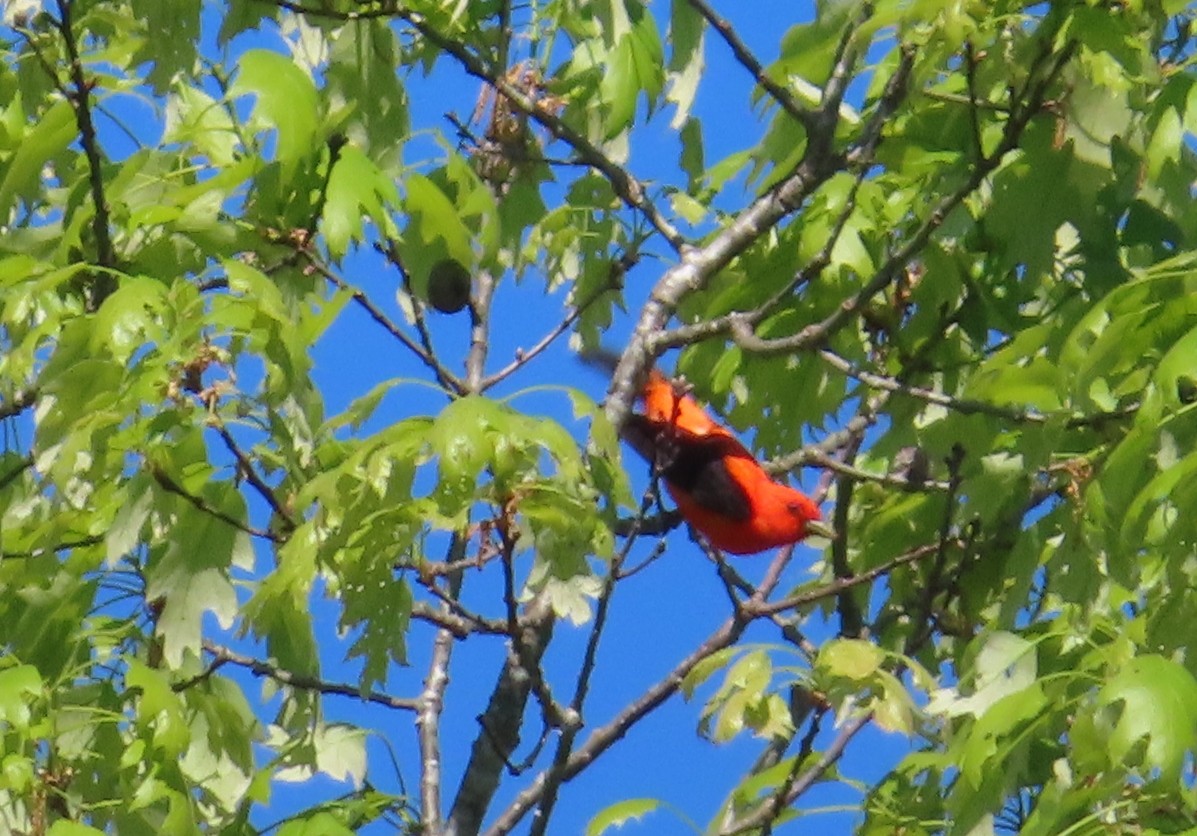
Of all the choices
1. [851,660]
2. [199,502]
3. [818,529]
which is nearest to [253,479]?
[199,502]

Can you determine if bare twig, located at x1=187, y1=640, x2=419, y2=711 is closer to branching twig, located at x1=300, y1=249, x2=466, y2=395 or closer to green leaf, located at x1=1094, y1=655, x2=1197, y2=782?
branching twig, located at x1=300, y1=249, x2=466, y2=395

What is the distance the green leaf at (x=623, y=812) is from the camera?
237 cm

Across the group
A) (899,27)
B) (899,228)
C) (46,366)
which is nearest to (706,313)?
(899,228)

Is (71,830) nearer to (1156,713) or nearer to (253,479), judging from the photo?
(253,479)

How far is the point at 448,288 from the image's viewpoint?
2818 mm

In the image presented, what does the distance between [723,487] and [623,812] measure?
1.03 metres

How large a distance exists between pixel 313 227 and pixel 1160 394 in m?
0.99

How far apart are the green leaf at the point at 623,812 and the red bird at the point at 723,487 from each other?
2.81 ft

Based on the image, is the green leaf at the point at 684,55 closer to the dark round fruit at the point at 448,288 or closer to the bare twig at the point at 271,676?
the dark round fruit at the point at 448,288

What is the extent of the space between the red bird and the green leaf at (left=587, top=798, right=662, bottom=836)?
33.7 inches

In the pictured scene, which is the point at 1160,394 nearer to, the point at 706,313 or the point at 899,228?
the point at 899,228

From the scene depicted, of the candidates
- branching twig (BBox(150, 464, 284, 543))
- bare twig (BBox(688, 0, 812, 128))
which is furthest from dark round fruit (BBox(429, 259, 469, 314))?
branching twig (BBox(150, 464, 284, 543))

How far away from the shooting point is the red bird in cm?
320

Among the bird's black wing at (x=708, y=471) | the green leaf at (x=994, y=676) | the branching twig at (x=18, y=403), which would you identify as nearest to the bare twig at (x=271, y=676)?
the branching twig at (x=18, y=403)
